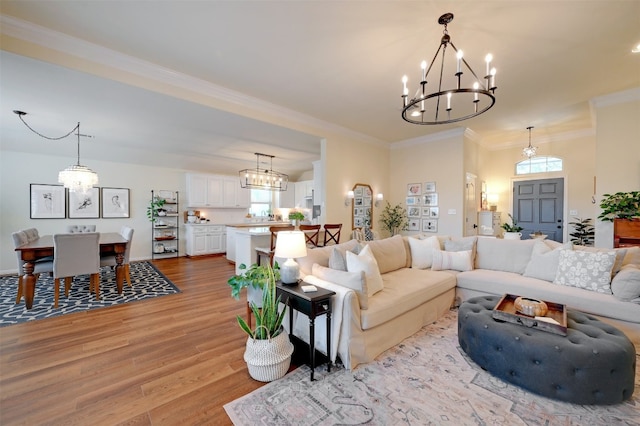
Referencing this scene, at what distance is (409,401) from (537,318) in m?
1.19

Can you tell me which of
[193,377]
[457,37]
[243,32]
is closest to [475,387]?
[193,377]

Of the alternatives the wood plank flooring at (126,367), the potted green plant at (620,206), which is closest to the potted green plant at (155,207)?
the wood plank flooring at (126,367)

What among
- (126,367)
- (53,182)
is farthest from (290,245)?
(53,182)

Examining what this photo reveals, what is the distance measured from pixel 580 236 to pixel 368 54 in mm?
6107

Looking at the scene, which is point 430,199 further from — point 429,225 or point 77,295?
point 77,295

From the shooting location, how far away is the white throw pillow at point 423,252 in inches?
145

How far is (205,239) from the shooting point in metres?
7.49

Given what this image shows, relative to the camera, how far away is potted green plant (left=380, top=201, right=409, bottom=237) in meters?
6.49

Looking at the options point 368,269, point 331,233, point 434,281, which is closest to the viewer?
point 368,269

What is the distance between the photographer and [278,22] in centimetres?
237

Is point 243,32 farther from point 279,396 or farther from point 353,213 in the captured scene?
point 353,213

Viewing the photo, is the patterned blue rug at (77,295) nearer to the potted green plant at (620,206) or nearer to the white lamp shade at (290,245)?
the white lamp shade at (290,245)

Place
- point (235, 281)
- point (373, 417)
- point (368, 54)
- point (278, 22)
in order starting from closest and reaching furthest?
point (373, 417)
point (235, 281)
point (278, 22)
point (368, 54)

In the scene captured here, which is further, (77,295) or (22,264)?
(77,295)
